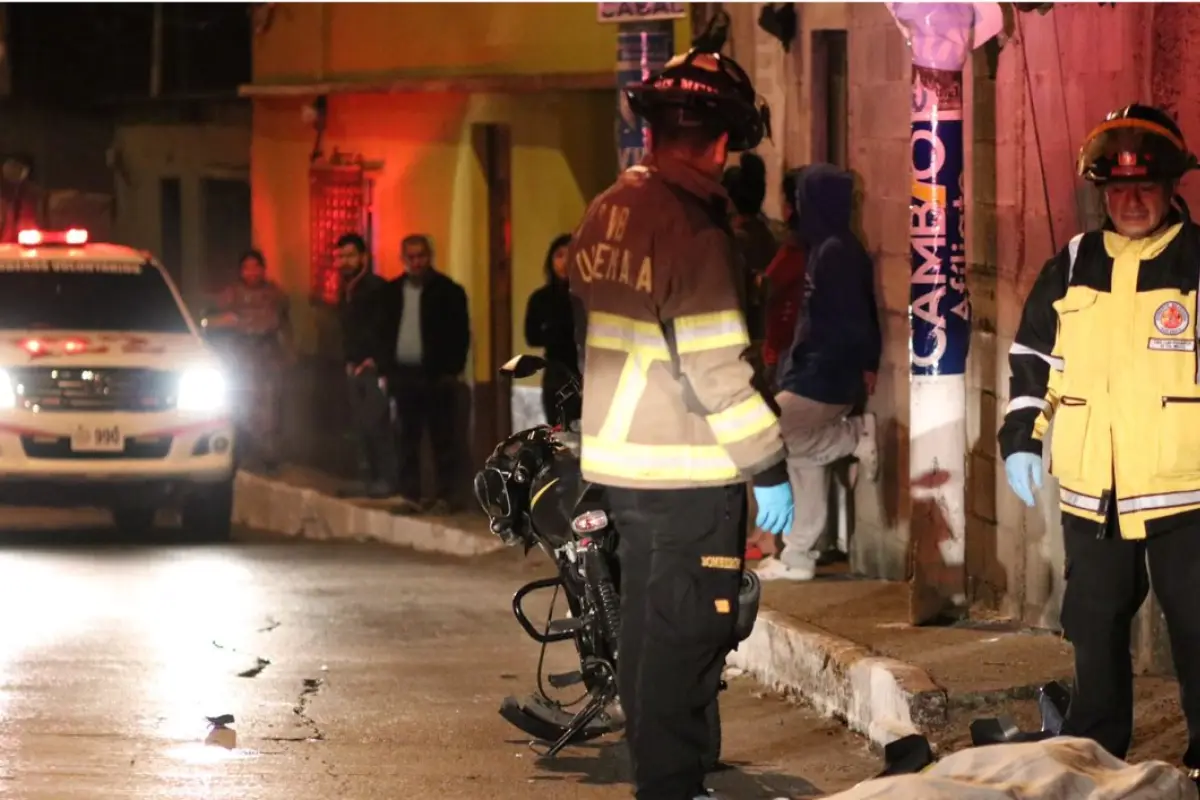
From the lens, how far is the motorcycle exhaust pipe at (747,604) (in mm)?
6884

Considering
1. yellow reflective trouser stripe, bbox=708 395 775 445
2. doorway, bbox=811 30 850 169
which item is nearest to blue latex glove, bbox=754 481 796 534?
yellow reflective trouser stripe, bbox=708 395 775 445

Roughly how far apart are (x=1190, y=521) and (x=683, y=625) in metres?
1.48

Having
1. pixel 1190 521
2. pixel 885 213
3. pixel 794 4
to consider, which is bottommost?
pixel 1190 521

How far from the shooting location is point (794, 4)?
43.4ft

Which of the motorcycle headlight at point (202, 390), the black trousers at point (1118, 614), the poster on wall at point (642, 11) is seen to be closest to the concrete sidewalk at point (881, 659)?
the black trousers at point (1118, 614)

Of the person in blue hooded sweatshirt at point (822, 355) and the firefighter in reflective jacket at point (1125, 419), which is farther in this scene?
the person in blue hooded sweatshirt at point (822, 355)

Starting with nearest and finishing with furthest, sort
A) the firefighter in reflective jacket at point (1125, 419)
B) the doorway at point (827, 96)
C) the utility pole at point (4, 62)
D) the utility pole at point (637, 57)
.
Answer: the firefighter in reflective jacket at point (1125, 419) < the utility pole at point (637, 57) < the doorway at point (827, 96) < the utility pole at point (4, 62)

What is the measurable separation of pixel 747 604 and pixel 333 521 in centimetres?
1037

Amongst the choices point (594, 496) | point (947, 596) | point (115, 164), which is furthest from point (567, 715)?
point (115, 164)

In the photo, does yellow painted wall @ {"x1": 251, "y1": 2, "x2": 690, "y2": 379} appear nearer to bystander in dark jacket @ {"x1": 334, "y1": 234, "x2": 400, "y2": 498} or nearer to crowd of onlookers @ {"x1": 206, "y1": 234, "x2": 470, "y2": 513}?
crowd of onlookers @ {"x1": 206, "y1": 234, "x2": 470, "y2": 513}

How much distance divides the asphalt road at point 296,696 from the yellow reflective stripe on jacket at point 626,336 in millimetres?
1539

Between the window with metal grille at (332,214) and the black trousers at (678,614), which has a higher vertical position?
the window with metal grille at (332,214)

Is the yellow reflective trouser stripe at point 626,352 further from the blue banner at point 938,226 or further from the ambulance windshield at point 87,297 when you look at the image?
the ambulance windshield at point 87,297

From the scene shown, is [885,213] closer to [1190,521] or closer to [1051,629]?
[1051,629]
